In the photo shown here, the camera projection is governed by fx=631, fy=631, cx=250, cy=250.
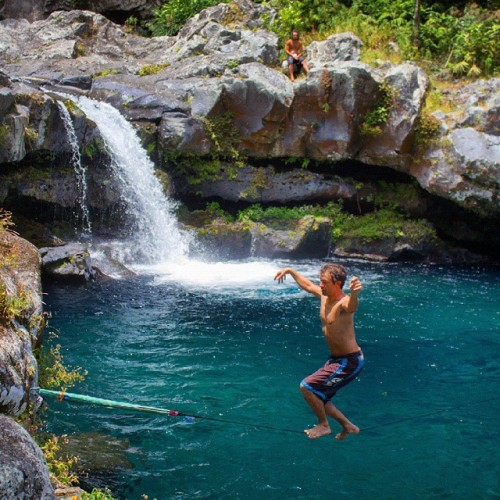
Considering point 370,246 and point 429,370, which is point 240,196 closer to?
point 370,246

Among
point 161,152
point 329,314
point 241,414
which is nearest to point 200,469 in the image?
point 241,414

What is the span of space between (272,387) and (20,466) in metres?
5.13

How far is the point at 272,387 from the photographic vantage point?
8.64 metres

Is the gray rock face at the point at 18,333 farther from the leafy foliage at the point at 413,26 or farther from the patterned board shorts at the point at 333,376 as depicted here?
the leafy foliage at the point at 413,26

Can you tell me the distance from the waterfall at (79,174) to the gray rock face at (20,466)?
461 inches

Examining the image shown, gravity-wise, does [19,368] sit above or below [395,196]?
below

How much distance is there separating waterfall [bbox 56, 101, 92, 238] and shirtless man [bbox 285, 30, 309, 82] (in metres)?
6.57

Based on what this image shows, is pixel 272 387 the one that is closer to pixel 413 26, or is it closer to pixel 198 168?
pixel 198 168

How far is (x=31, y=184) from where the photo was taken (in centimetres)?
1495

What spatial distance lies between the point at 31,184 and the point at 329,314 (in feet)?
35.3

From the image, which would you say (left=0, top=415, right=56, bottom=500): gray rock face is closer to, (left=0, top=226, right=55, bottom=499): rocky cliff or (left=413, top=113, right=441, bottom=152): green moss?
(left=0, top=226, right=55, bottom=499): rocky cliff

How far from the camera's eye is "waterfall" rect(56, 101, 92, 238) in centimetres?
1486

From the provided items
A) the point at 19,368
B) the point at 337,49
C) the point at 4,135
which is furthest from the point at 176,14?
the point at 19,368

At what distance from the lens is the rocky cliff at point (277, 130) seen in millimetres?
16219
